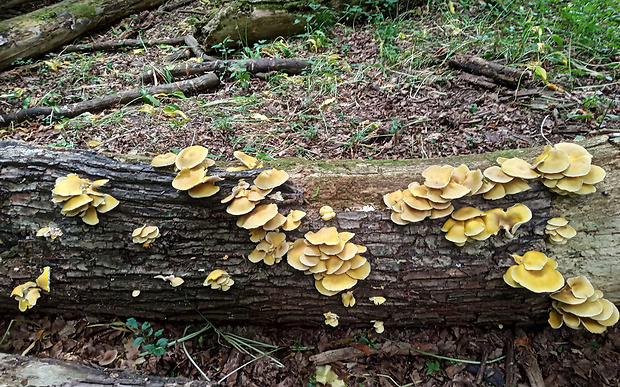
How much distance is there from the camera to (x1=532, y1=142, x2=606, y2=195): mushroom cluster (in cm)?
213

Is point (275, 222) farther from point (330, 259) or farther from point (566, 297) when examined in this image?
point (566, 297)

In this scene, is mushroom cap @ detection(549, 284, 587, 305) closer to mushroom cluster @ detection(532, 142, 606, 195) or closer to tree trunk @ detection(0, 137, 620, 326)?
tree trunk @ detection(0, 137, 620, 326)

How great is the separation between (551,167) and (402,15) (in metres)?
5.77

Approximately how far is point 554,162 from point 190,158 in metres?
2.34

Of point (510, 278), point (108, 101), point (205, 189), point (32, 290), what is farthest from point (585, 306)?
point (108, 101)

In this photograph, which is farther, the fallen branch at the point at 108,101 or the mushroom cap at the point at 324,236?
the fallen branch at the point at 108,101

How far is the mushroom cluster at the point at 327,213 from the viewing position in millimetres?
2330

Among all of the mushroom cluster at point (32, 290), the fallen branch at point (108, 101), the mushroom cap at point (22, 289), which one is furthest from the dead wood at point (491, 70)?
the mushroom cap at point (22, 289)

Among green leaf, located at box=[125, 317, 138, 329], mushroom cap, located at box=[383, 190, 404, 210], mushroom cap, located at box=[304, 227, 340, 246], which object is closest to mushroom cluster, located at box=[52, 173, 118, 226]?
green leaf, located at box=[125, 317, 138, 329]

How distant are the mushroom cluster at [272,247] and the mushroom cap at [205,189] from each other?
1.51ft

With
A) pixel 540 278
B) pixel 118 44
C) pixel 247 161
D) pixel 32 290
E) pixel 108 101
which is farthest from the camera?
pixel 118 44

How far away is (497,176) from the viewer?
2248 mm

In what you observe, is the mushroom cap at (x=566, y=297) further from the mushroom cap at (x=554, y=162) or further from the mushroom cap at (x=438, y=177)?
the mushroom cap at (x=438, y=177)

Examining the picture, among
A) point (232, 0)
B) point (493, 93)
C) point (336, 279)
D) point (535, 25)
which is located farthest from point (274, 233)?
point (232, 0)
